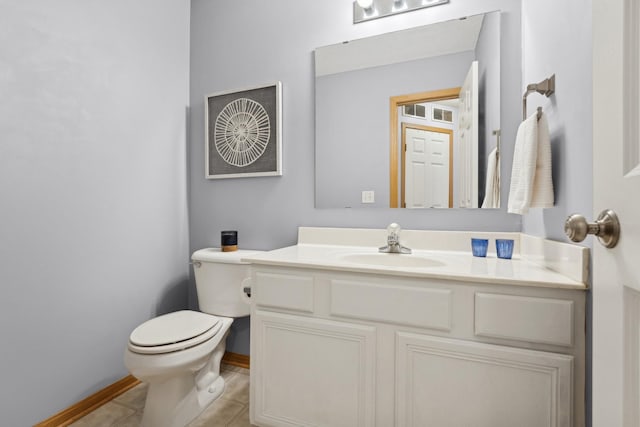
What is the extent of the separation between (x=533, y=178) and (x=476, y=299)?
46cm

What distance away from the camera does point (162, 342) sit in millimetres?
1312

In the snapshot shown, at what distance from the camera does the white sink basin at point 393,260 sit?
135 cm

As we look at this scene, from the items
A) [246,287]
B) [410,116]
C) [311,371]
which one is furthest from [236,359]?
[410,116]

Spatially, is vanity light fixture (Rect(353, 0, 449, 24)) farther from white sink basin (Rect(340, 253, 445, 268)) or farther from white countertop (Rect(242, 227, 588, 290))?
white sink basin (Rect(340, 253, 445, 268))

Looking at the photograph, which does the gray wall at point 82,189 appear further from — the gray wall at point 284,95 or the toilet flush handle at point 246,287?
the toilet flush handle at point 246,287

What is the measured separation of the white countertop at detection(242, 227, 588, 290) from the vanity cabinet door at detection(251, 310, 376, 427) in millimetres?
227

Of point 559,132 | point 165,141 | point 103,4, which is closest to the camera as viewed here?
point 559,132

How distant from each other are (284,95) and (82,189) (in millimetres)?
1131

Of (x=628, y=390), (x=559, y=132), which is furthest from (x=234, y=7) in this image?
(x=628, y=390)

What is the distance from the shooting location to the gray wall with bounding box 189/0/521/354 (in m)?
1.46

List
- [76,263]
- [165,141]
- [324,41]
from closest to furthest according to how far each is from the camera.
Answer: [76,263] → [324,41] → [165,141]

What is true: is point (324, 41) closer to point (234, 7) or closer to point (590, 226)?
point (234, 7)

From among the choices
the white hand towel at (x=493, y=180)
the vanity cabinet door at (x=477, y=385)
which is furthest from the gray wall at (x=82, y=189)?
the white hand towel at (x=493, y=180)

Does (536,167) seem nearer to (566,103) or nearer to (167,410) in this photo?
(566,103)
